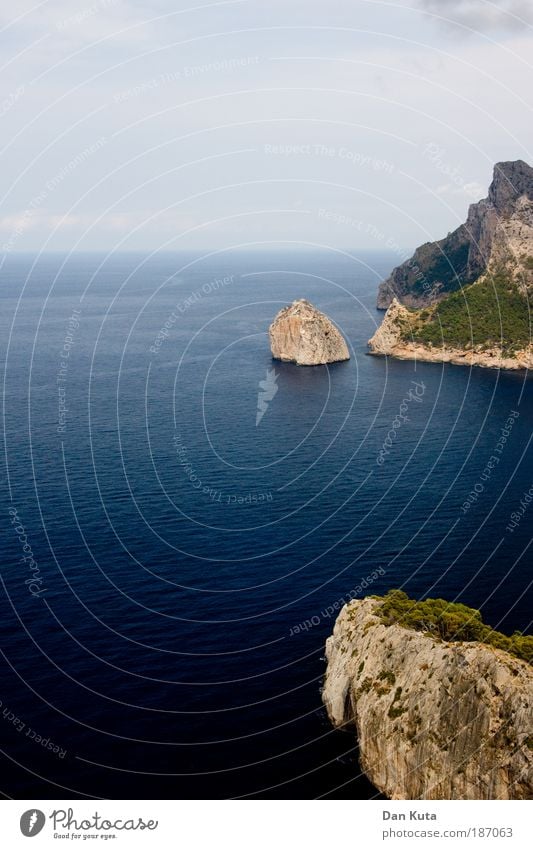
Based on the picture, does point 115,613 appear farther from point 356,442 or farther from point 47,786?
point 356,442

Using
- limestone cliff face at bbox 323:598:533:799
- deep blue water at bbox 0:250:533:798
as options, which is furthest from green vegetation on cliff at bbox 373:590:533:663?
deep blue water at bbox 0:250:533:798

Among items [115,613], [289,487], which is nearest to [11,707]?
[115,613]

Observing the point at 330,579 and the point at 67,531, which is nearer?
the point at 330,579

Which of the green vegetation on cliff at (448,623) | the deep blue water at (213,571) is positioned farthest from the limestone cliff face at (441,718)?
the deep blue water at (213,571)

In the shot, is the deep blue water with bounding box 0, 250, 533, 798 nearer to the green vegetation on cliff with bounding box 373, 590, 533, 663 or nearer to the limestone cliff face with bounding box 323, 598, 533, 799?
the limestone cliff face with bounding box 323, 598, 533, 799

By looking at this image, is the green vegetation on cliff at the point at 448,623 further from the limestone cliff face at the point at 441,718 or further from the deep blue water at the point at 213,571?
the deep blue water at the point at 213,571

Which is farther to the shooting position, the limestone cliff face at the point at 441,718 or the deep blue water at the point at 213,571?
the deep blue water at the point at 213,571
